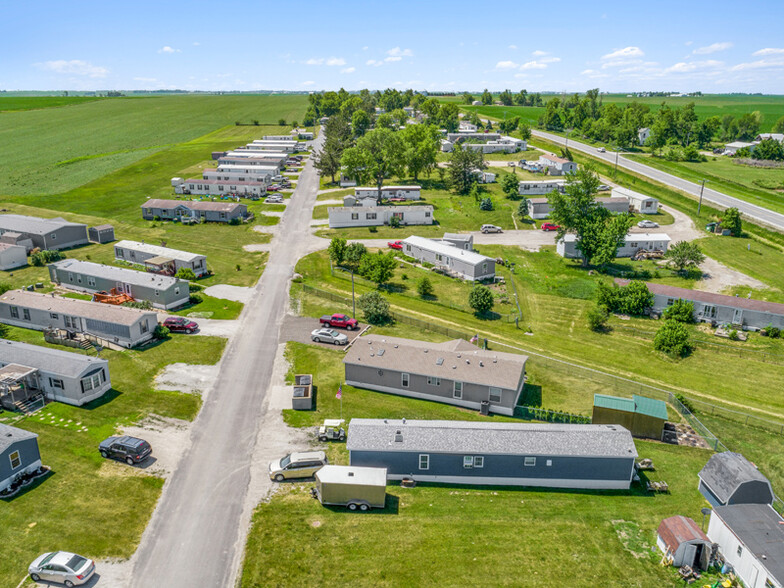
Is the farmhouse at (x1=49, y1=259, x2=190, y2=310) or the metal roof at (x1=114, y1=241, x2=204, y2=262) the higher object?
the metal roof at (x1=114, y1=241, x2=204, y2=262)

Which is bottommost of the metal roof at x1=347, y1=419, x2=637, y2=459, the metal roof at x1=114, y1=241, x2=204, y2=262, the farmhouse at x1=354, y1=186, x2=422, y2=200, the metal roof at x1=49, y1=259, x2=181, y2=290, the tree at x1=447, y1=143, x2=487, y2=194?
the metal roof at x1=347, y1=419, x2=637, y2=459

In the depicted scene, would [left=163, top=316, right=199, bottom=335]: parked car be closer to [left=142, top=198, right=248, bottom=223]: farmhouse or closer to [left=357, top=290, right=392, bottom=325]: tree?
[left=357, top=290, right=392, bottom=325]: tree

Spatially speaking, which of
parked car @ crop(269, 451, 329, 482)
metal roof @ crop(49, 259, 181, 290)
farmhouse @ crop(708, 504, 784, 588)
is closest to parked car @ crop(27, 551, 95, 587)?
parked car @ crop(269, 451, 329, 482)

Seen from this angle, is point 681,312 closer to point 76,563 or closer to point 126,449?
point 126,449

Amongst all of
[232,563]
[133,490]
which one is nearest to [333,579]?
[232,563]

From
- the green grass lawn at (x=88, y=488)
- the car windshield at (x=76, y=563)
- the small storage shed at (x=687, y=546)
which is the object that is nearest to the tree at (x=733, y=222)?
the small storage shed at (x=687, y=546)

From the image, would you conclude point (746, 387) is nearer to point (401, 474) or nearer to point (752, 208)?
point (401, 474)
